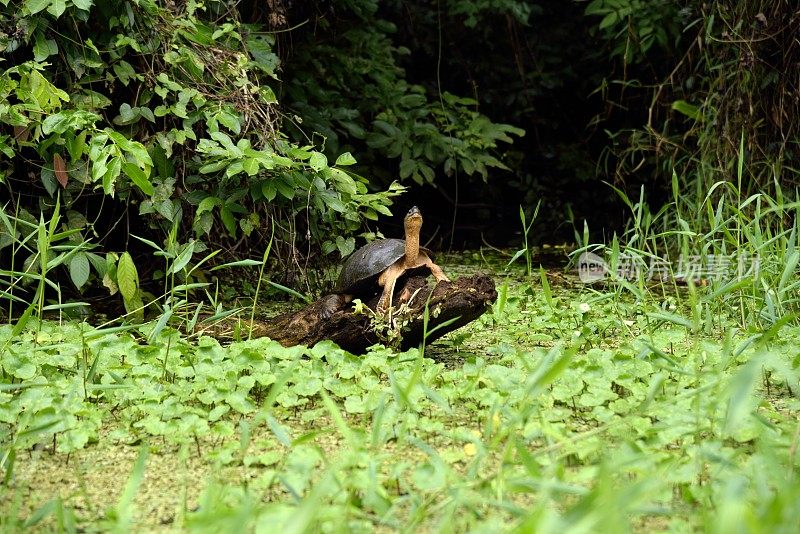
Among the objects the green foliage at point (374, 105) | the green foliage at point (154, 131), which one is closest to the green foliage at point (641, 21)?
the green foliage at point (374, 105)

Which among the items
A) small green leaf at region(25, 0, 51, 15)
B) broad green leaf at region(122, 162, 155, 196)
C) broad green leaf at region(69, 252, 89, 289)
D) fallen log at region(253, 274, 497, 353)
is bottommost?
fallen log at region(253, 274, 497, 353)

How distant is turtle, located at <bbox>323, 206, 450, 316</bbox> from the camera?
2928 mm

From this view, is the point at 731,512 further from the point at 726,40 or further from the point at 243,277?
the point at 726,40

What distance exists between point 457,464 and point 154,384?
91 centimetres

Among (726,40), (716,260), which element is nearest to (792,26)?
(726,40)

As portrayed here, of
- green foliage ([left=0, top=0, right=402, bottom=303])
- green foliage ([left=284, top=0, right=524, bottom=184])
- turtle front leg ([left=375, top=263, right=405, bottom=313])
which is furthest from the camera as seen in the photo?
green foliage ([left=284, top=0, right=524, bottom=184])

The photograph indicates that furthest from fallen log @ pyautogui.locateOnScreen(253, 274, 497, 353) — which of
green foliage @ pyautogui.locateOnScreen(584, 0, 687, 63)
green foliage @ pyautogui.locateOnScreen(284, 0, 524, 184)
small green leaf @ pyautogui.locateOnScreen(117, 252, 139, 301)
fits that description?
green foliage @ pyautogui.locateOnScreen(584, 0, 687, 63)

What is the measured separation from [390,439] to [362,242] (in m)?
2.55

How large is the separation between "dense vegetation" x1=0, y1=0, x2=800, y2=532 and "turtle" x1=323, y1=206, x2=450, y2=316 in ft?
0.86

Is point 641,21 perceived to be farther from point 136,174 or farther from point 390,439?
point 390,439

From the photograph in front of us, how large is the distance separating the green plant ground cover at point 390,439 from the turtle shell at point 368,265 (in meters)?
0.24

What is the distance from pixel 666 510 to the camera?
154 centimetres

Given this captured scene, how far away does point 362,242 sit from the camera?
15.1ft

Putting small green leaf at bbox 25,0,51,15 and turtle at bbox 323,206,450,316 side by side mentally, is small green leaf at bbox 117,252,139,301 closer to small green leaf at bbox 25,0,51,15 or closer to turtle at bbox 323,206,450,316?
turtle at bbox 323,206,450,316
